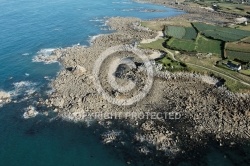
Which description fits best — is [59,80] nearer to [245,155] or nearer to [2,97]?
[2,97]

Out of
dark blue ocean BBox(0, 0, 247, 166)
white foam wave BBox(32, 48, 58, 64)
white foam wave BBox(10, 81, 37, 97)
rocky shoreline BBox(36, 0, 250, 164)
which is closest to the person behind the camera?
dark blue ocean BBox(0, 0, 247, 166)

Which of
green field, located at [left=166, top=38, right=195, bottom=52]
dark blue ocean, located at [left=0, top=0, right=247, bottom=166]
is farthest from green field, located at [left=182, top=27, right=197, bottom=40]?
dark blue ocean, located at [left=0, top=0, right=247, bottom=166]

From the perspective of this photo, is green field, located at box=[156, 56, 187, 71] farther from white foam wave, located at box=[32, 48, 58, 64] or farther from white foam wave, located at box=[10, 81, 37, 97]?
white foam wave, located at box=[10, 81, 37, 97]

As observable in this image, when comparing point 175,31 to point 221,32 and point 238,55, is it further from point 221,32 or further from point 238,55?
point 238,55

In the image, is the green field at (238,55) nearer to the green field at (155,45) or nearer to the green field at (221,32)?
the green field at (221,32)

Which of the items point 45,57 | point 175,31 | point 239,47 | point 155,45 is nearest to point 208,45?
point 239,47

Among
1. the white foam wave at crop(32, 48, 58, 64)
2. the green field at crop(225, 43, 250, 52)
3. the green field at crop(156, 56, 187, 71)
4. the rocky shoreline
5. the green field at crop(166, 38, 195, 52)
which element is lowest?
the rocky shoreline
